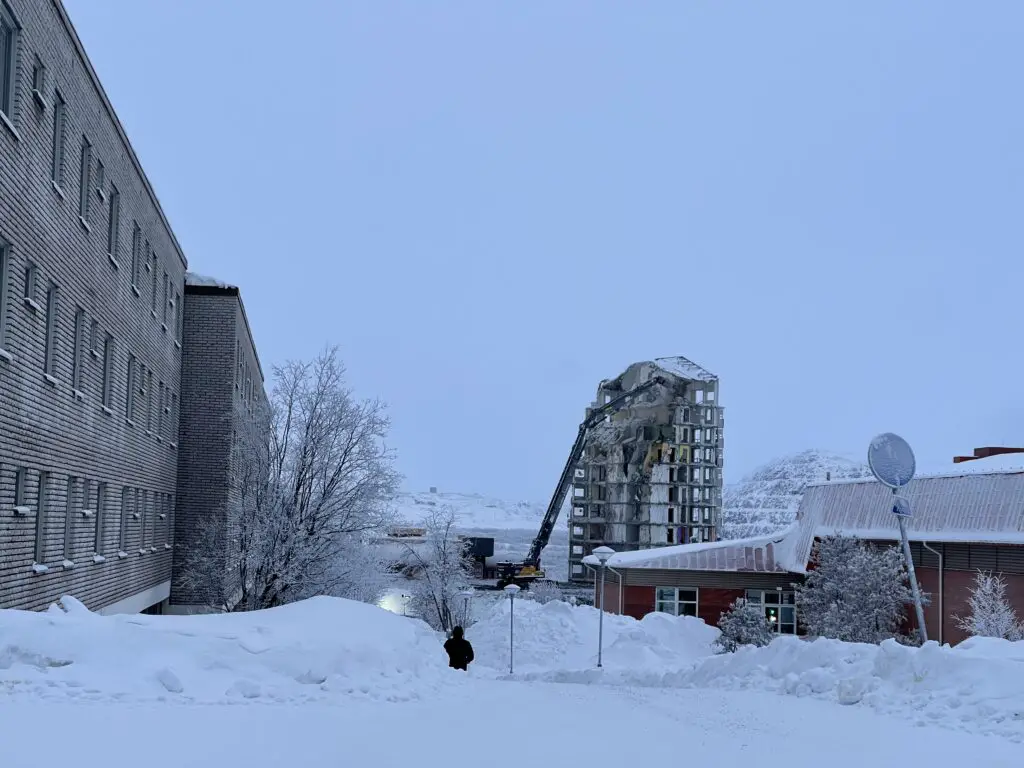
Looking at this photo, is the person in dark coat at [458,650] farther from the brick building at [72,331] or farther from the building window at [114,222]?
the building window at [114,222]

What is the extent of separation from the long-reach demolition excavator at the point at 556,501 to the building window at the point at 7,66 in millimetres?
59517

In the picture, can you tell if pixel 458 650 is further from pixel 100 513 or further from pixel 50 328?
pixel 100 513

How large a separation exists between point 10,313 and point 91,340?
5.71 metres

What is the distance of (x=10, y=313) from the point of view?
1546 cm

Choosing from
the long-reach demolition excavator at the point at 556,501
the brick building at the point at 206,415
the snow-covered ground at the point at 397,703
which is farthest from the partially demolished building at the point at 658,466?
the snow-covered ground at the point at 397,703

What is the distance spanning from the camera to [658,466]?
3142 inches

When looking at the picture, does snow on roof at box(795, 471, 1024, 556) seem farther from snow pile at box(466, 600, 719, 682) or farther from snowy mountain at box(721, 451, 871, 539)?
snowy mountain at box(721, 451, 871, 539)

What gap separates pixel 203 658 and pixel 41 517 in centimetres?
764

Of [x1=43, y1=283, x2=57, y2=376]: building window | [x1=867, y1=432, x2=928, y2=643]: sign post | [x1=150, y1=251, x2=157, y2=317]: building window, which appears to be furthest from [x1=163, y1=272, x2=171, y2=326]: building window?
[x1=867, y1=432, x2=928, y2=643]: sign post

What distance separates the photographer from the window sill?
14.5 metres

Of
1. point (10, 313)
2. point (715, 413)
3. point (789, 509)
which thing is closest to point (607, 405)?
point (715, 413)

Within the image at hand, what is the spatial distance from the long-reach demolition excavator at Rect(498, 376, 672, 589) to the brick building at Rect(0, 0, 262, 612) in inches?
1752

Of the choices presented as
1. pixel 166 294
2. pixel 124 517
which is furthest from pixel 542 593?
pixel 124 517

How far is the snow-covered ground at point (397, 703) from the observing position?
892 centimetres
